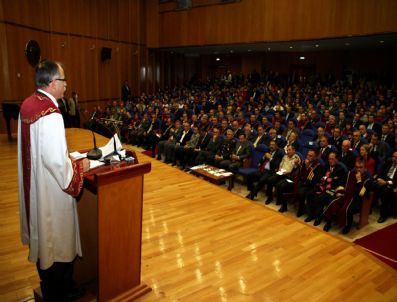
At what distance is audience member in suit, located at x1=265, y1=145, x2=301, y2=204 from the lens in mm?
4445

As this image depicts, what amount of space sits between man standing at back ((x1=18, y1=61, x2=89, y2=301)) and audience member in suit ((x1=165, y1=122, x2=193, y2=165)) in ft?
15.7

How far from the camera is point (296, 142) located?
5145 mm

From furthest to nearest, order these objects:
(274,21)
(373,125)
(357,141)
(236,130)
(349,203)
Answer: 1. (274,21)
2. (373,125)
3. (236,130)
4. (357,141)
5. (349,203)

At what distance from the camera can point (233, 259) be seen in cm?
240

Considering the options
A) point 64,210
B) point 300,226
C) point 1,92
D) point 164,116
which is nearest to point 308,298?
point 300,226

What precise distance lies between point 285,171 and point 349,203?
0.98 m

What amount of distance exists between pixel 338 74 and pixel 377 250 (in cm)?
1169

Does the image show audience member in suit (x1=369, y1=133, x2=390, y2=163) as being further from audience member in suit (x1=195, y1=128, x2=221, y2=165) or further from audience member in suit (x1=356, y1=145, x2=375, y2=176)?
audience member in suit (x1=195, y1=128, x2=221, y2=165)

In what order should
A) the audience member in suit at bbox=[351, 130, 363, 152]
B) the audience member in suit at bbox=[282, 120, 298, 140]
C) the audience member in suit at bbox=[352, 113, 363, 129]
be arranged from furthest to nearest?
the audience member in suit at bbox=[352, 113, 363, 129]
the audience member in suit at bbox=[282, 120, 298, 140]
the audience member in suit at bbox=[351, 130, 363, 152]

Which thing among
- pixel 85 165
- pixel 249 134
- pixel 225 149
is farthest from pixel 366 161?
pixel 85 165

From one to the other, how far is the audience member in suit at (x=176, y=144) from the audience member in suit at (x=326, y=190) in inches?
117

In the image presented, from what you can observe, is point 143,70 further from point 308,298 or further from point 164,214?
point 308,298

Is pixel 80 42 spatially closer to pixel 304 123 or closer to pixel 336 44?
pixel 304 123

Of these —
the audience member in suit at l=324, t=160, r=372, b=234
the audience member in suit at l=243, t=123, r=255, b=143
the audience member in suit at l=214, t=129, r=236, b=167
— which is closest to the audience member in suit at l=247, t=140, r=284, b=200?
the audience member in suit at l=214, t=129, r=236, b=167
